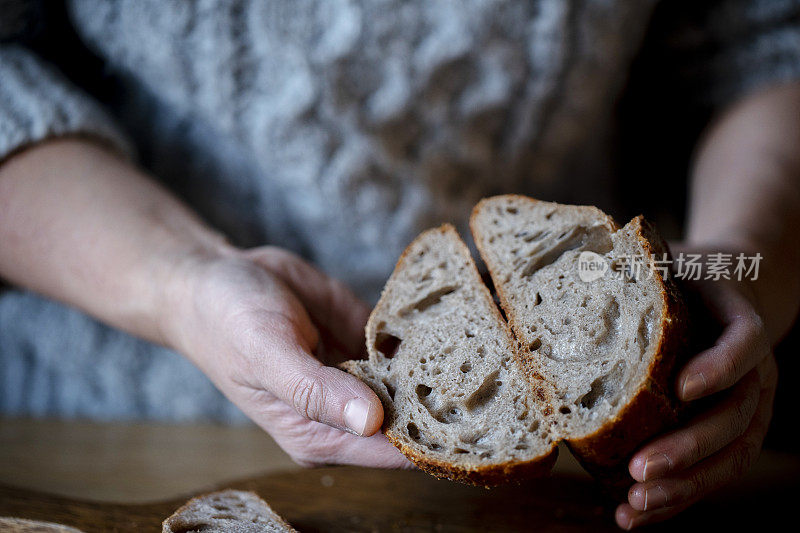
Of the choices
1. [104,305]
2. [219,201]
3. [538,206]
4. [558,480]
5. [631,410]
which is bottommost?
[558,480]

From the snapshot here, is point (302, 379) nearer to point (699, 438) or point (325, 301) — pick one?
point (325, 301)

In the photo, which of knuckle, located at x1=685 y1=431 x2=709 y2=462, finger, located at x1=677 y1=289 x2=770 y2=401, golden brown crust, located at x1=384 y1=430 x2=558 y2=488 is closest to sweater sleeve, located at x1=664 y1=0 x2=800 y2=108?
finger, located at x1=677 y1=289 x2=770 y2=401

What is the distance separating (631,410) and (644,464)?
0.10 metres

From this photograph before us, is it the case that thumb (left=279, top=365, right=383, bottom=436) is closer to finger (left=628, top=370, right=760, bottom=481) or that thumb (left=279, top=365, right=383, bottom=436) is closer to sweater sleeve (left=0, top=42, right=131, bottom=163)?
finger (left=628, top=370, right=760, bottom=481)

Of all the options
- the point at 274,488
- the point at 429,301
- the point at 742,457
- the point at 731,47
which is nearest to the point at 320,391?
the point at 429,301

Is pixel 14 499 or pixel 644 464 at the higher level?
pixel 14 499

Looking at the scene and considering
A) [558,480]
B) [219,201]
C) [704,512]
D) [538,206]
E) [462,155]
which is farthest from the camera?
[219,201]

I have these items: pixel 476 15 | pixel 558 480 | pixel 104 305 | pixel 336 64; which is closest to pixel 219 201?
pixel 104 305

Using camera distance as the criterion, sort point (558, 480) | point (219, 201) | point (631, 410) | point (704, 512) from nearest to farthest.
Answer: point (631, 410) < point (704, 512) < point (558, 480) < point (219, 201)

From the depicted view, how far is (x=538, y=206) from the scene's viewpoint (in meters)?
1.43

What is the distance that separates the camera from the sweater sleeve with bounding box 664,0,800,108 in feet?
5.90

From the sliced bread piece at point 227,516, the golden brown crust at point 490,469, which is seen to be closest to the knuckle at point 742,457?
the golden brown crust at point 490,469

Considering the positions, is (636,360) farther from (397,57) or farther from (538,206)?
(397,57)

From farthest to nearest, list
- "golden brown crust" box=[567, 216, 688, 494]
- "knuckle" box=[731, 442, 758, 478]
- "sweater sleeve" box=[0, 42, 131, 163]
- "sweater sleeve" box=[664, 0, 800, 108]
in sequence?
"sweater sleeve" box=[664, 0, 800, 108] → "sweater sleeve" box=[0, 42, 131, 163] → "knuckle" box=[731, 442, 758, 478] → "golden brown crust" box=[567, 216, 688, 494]
